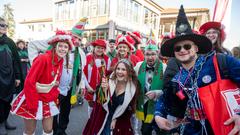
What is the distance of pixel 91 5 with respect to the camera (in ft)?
65.5

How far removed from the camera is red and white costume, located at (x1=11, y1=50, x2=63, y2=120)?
8.39 feet

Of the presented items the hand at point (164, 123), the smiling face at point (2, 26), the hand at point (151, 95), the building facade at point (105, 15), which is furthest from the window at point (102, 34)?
the hand at point (164, 123)

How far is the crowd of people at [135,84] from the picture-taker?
1554mm

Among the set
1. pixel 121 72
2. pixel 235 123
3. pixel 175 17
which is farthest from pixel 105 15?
pixel 235 123

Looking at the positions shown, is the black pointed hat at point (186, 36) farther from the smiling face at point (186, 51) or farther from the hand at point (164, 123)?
the hand at point (164, 123)

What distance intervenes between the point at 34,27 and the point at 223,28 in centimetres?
3663

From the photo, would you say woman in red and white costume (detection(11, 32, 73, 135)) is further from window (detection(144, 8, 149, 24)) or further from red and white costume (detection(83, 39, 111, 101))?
window (detection(144, 8, 149, 24))

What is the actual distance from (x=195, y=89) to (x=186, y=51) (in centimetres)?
35

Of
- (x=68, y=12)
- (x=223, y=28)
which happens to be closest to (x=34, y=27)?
(x=68, y=12)

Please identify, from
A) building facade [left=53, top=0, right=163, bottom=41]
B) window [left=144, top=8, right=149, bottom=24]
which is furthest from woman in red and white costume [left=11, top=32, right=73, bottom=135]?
window [left=144, top=8, right=149, bottom=24]

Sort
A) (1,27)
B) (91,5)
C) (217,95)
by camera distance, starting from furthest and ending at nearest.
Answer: (91,5)
(1,27)
(217,95)

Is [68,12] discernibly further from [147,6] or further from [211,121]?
[211,121]

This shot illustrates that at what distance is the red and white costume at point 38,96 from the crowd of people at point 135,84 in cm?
1

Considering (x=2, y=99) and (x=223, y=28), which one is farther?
(x=2, y=99)
